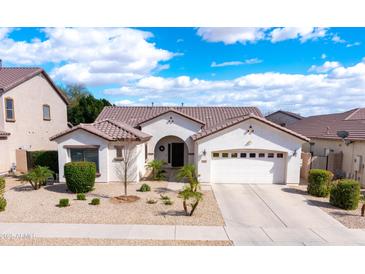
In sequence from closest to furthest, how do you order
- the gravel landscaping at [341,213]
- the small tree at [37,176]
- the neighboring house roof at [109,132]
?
the gravel landscaping at [341,213], the small tree at [37,176], the neighboring house roof at [109,132]

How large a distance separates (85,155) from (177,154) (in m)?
9.03

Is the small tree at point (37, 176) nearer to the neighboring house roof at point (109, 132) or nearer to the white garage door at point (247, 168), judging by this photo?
the neighboring house roof at point (109, 132)

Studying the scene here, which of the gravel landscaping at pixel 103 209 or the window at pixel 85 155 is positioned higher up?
the window at pixel 85 155

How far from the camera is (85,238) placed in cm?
753

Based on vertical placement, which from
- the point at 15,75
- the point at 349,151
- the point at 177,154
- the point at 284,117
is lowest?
the point at 177,154

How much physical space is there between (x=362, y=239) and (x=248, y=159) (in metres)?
7.86

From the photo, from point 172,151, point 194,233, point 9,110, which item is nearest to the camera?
point 194,233

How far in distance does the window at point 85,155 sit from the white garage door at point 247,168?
24.6 ft

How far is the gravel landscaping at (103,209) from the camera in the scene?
905cm

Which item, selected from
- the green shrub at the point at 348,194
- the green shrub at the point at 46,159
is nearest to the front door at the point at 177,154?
the green shrub at the point at 46,159

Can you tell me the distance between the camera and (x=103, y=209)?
1030 centimetres

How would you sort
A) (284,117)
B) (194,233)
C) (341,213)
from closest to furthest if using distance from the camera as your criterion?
1. (194,233)
2. (341,213)
3. (284,117)

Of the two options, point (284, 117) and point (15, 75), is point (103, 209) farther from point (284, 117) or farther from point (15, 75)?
point (284, 117)

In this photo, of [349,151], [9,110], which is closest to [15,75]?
[9,110]
